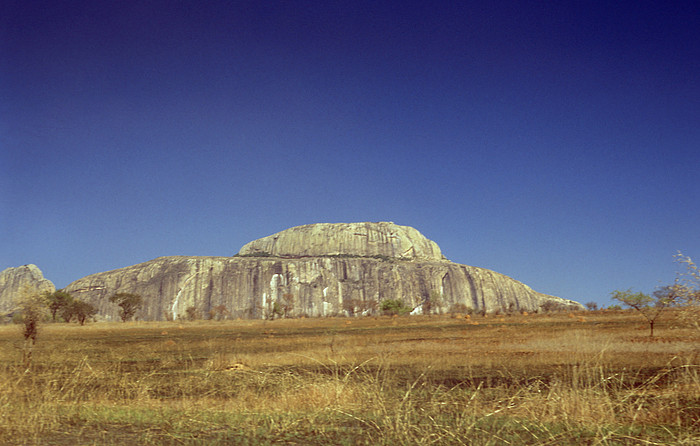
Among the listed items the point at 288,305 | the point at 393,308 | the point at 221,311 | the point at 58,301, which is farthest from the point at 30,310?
the point at 221,311

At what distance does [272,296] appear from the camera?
192m

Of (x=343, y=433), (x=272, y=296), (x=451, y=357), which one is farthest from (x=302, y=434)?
(x=272, y=296)

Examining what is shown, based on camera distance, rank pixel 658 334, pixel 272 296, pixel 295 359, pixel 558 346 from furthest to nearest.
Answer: pixel 272 296
pixel 658 334
pixel 558 346
pixel 295 359

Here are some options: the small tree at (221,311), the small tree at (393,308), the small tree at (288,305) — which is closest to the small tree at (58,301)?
Answer: the small tree at (288,305)

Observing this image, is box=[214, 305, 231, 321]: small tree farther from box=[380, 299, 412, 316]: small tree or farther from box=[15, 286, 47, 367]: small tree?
box=[15, 286, 47, 367]: small tree

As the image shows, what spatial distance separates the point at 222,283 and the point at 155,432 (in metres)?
192

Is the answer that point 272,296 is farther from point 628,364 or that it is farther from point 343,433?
point 343,433

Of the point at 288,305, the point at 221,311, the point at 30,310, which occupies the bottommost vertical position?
the point at 221,311

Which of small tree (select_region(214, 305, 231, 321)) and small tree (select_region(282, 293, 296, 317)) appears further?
small tree (select_region(214, 305, 231, 321))

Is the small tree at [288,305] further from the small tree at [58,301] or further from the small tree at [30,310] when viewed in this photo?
the small tree at [30,310]

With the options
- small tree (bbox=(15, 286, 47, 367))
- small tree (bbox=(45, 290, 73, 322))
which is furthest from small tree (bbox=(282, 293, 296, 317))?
small tree (bbox=(15, 286, 47, 367))

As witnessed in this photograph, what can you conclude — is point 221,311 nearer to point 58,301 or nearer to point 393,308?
point 393,308

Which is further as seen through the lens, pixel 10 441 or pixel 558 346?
pixel 558 346

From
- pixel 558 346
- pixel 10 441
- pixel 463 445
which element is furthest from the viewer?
pixel 558 346
